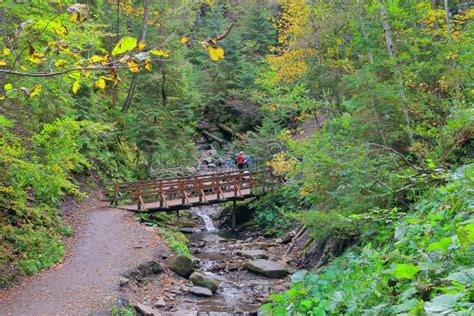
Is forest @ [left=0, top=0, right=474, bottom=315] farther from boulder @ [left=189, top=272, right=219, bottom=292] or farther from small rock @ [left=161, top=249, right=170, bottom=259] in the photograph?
small rock @ [left=161, top=249, right=170, bottom=259]

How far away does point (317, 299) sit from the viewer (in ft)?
19.7

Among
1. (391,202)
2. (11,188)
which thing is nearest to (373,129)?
(391,202)

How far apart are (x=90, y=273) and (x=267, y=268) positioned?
4997mm

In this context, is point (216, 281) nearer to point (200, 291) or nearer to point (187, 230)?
point (200, 291)

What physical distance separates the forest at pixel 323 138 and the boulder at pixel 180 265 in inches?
116

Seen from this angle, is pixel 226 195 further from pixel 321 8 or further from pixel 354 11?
pixel 354 11

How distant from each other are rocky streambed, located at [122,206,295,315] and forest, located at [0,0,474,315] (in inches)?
42.9

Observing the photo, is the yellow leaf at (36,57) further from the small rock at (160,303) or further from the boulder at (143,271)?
the boulder at (143,271)

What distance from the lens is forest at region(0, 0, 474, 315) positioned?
11.0 ft

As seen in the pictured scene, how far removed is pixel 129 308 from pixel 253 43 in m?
23.9

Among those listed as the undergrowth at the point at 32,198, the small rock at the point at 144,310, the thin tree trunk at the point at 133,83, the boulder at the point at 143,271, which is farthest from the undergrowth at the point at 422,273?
the thin tree trunk at the point at 133,83

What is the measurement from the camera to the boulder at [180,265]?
11633 millimetres

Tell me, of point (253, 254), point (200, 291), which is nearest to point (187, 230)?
point (253, 254)

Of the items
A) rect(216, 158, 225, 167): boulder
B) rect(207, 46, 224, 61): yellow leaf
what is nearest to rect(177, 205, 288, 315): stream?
rect(207, 46, 224, 61): yellow leaf
